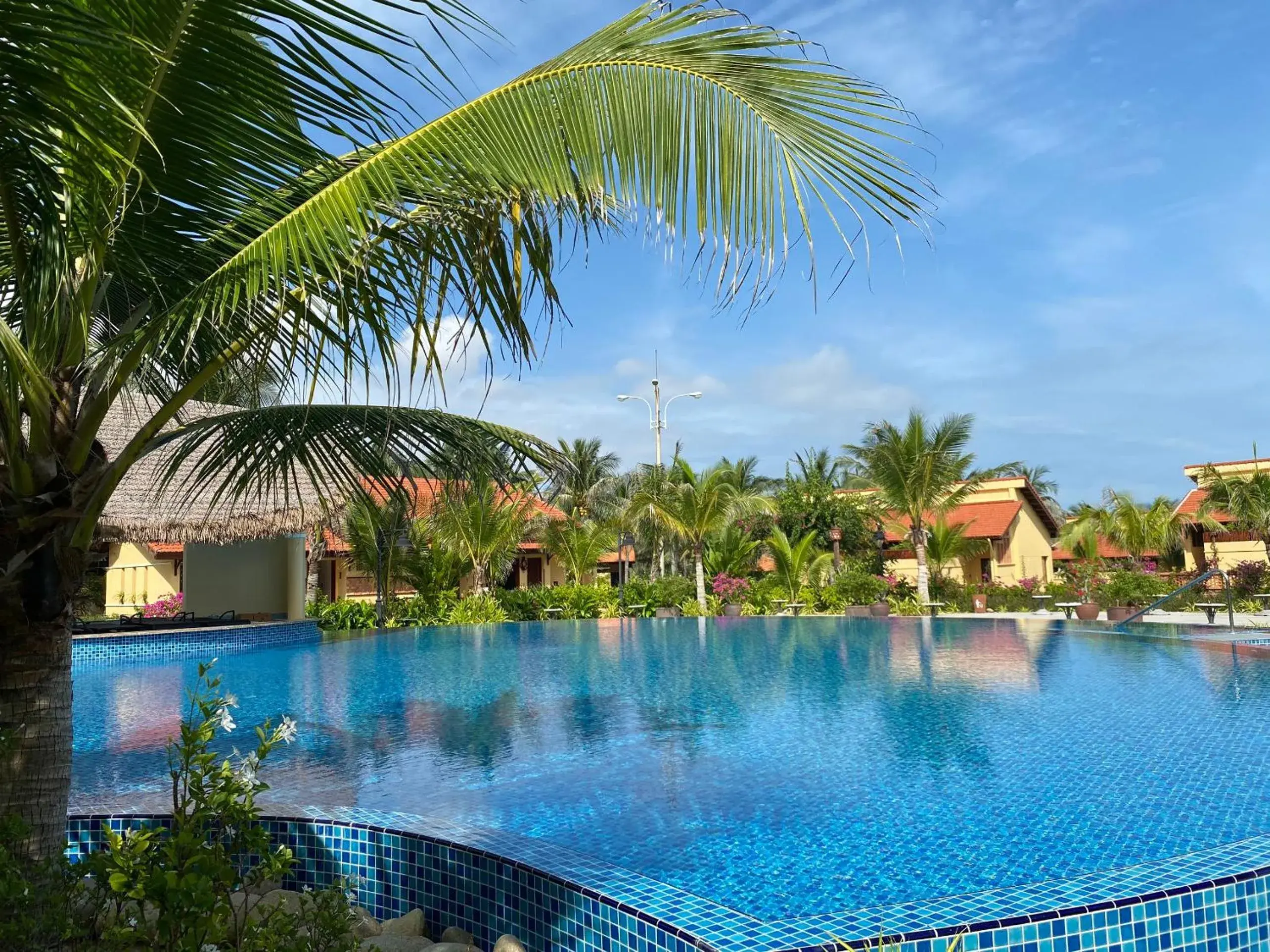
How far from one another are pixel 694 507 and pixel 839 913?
1981 cm

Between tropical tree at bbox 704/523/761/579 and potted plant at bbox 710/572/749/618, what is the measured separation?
5.08ft

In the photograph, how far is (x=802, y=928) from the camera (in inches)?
125

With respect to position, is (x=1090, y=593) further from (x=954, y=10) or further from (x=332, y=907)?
(x=332, y=907)

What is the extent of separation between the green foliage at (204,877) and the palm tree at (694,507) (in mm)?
20564

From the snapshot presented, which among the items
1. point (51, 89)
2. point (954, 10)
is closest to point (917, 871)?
point (954, 10)

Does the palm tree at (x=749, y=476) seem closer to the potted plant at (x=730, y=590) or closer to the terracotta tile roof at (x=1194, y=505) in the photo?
the potted plant at (x=730, y=590)

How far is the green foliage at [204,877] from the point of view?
84.3 inches

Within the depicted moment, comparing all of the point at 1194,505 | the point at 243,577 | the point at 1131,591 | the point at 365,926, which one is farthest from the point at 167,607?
the point at 1194,505

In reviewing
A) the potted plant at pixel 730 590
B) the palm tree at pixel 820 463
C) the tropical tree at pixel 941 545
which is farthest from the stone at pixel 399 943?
the palm tree at pixel 820 463

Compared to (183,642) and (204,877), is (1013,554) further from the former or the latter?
(204,877)

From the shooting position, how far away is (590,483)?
32.3 m

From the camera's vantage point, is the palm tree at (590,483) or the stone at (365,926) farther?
the palm tree at (590,483)

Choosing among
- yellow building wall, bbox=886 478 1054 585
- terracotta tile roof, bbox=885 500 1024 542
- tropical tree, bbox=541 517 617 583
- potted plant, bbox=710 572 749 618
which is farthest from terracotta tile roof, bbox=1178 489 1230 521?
tropical tree, bbox=541 517 617 583

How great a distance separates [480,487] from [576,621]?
58.3 ft
